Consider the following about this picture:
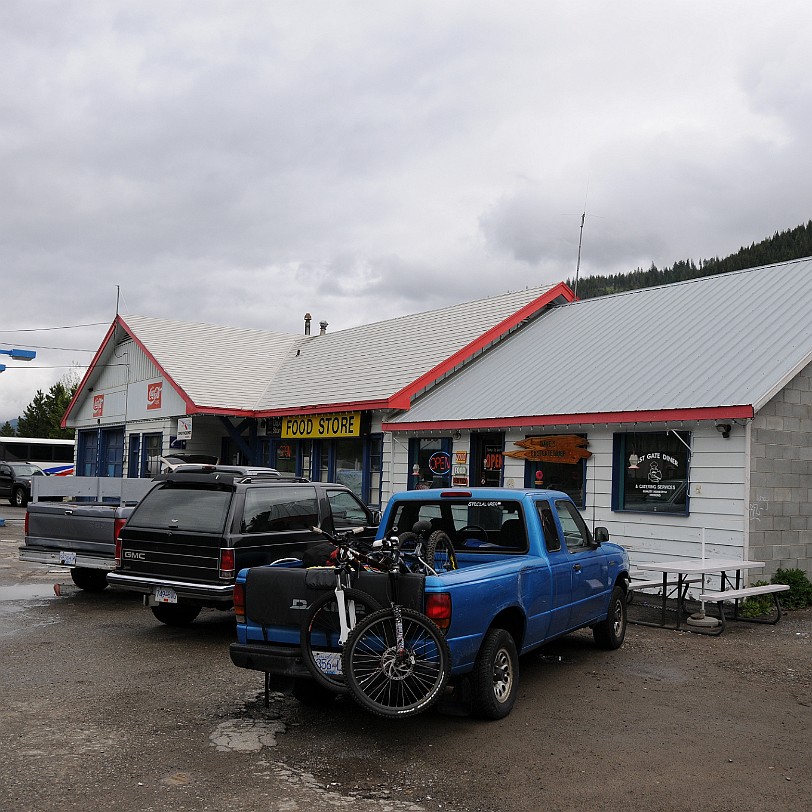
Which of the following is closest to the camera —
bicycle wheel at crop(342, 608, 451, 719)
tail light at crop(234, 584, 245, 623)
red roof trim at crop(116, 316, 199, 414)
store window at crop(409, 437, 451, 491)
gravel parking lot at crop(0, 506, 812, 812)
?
gravel parking lot at crop(0, 506, 812, 812)

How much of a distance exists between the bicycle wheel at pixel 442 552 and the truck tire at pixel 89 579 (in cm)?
717

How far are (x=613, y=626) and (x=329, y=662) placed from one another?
13.6ft

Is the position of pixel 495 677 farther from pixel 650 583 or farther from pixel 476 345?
pixel 476 345

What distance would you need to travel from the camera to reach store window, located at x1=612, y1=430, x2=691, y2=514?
13117 millimetres

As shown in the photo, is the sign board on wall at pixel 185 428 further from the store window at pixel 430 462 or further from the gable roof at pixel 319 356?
the store window at pixel 430 462

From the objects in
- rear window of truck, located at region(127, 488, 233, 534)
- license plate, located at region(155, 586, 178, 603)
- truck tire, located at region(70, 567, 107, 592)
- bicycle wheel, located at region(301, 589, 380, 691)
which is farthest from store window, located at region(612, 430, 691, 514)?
bicycle wheel, located at region(301, 589, 380, 691)

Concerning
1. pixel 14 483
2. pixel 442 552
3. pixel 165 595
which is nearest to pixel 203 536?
pixel 165 595

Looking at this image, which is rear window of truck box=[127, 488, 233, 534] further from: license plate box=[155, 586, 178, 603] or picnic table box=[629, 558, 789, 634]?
picnic table box=[629, 558, 789, 634]

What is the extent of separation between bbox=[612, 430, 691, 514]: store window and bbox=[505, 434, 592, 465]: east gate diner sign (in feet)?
2.14

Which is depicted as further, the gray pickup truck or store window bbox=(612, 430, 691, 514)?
store window bbox=(612, 430, 691, 514)

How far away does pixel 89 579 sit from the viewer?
13.0 metres

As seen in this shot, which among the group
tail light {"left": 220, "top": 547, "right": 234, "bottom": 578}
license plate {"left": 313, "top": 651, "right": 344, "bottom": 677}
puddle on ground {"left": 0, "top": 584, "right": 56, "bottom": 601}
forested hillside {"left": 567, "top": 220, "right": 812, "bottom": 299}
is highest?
forested hillside {"left": 567, "top": 220, "right": 812, "bottom": 299}

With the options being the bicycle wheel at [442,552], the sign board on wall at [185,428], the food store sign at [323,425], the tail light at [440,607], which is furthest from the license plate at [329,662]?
the sign board on wall at [185,428]

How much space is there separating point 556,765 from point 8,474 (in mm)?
36025
